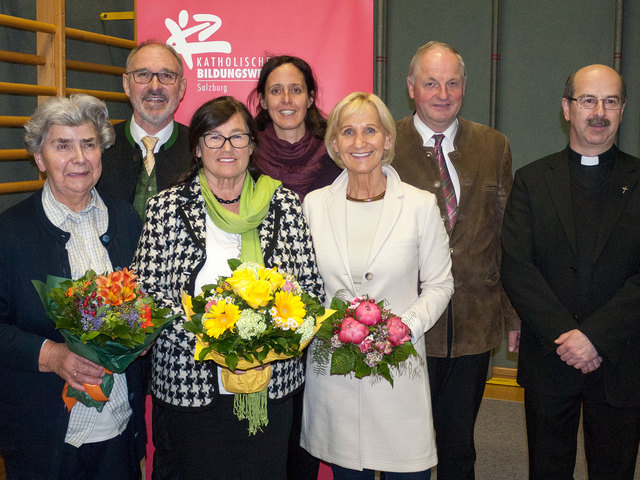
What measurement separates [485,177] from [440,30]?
244 centimetres

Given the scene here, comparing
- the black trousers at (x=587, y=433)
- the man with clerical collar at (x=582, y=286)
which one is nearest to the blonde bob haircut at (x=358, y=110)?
the man with clerical collar at (x=582, y=286)

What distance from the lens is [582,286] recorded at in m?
2.66

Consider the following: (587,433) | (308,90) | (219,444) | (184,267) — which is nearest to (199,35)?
(308,90)

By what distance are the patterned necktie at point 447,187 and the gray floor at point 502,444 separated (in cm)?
174

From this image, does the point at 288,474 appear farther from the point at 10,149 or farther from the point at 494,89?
the point at 494,89

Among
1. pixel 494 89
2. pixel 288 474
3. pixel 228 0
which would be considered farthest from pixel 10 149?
pixel 494 89

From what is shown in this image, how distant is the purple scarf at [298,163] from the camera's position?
3064 mm

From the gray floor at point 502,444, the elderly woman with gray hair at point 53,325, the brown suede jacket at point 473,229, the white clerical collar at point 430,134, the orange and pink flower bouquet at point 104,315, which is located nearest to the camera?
the orange and pink flower bouquet at point 104,315

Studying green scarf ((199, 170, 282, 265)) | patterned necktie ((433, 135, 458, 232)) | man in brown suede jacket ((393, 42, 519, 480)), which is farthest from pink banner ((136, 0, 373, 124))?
green scarf ((199, 170, 282, 265))

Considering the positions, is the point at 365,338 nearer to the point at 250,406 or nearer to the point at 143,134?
the point at 250,406

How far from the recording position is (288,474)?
9.77 feet

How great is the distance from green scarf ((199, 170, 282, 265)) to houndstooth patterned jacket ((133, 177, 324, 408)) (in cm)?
3

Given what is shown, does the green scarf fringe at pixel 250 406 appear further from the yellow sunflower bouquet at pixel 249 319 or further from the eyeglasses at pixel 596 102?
the eyeglasses at pixel 596 102

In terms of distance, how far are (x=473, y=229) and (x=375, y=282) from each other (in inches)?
23.6
